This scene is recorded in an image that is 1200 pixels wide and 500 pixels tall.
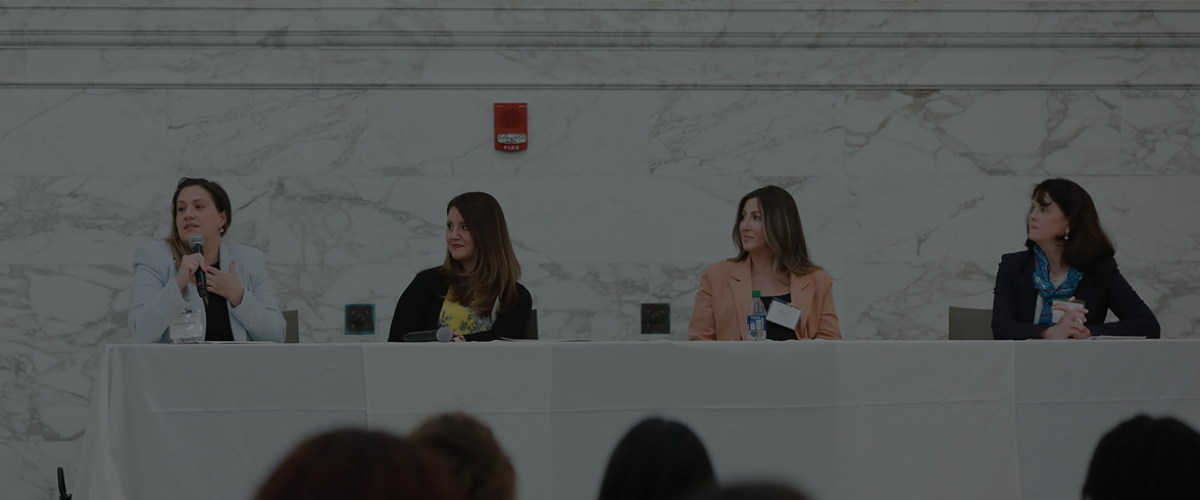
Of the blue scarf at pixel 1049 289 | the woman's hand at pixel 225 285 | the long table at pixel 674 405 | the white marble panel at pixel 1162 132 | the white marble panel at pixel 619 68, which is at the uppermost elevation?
the white marble panel at pixel 619 68

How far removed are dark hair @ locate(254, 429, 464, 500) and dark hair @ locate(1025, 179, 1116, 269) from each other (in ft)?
11.5

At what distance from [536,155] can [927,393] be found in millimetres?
2662

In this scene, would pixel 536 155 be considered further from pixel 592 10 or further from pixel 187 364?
pixel 187 364

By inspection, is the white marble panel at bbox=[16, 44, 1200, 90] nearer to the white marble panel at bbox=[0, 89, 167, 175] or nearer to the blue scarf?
the white marble panel at bbox=[0, 89, 167, 175]

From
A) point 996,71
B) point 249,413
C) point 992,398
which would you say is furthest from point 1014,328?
point 249,413

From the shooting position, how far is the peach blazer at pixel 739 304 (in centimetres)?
376

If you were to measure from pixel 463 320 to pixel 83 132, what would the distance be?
255cm

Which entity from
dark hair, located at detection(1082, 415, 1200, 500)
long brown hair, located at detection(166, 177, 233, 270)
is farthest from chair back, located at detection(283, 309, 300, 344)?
dark hair, located at detection(1082, 415, 1200, 500)

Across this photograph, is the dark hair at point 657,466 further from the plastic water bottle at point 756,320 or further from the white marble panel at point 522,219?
the white marble panel at point 522,219

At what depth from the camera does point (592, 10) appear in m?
4.71

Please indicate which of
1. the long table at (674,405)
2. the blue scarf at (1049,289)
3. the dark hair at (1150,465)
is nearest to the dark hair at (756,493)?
the dark hair at (1150,465)

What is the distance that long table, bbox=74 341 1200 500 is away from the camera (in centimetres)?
259

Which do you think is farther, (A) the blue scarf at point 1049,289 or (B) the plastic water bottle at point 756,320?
(A) the blue scarf at point 1049,289

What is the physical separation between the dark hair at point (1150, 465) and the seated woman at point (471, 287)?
2.44 m
